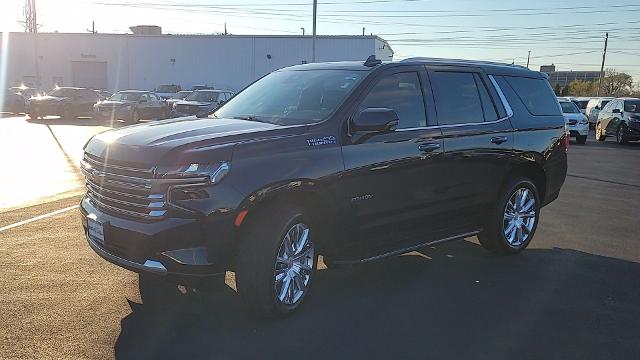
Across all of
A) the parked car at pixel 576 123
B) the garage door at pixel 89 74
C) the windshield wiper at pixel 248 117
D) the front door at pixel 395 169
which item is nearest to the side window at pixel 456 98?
the front door at pixel 395 169

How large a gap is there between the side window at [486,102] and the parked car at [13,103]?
30.9 meters

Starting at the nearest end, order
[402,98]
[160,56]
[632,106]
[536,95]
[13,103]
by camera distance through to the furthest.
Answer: [402,98] → [536,95] → [632,106] → [13,103] → [160,56]

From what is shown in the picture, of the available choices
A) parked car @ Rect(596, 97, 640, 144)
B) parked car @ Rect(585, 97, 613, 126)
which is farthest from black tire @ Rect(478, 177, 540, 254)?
parked car @ Rect(585, 97, 613, 126)

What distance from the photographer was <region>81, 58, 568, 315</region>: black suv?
3750 millimetres

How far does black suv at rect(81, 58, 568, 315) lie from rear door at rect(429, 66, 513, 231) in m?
0.02

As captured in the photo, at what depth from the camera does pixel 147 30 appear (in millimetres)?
58875

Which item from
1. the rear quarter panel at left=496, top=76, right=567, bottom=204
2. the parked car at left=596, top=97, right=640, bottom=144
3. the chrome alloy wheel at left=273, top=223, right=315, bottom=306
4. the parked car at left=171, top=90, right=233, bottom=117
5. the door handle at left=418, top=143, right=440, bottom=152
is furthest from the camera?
the parked car at left=171, top=90, right=233, bottom=117

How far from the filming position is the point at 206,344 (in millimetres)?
3793

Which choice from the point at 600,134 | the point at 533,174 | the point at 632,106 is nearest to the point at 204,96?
the point at 600,134

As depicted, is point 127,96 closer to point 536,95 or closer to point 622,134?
point 622,134

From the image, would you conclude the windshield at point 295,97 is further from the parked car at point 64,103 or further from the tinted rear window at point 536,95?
the parked car at point 64,103

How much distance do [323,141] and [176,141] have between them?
1.09 metres

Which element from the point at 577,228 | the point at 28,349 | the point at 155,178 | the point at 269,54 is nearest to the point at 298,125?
the point at 155,178

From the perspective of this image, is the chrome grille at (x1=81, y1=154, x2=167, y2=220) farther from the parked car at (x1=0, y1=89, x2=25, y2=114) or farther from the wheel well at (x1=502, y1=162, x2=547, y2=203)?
the parked car at (x1=0, y1=89, x2=25, y2=114)
